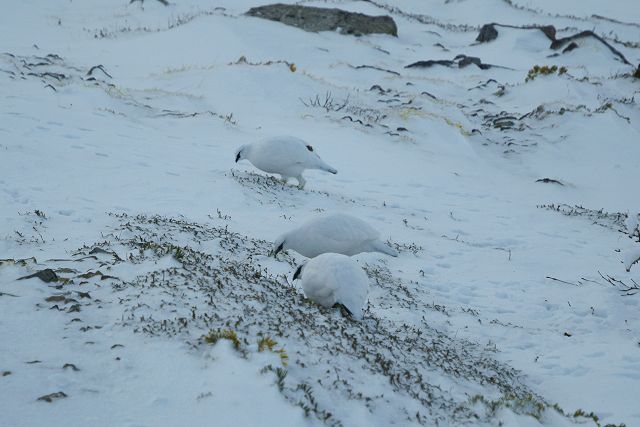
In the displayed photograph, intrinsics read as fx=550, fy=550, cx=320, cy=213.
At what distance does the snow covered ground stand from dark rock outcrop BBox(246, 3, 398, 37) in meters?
10.6

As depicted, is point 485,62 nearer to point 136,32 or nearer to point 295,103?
point 295,103

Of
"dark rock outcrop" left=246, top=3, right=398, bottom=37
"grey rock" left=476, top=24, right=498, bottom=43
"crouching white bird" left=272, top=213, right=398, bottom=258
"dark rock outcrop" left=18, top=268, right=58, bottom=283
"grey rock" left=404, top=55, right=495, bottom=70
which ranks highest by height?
"dark rock outcrop" left=18, top=268, right=58, bottom=283

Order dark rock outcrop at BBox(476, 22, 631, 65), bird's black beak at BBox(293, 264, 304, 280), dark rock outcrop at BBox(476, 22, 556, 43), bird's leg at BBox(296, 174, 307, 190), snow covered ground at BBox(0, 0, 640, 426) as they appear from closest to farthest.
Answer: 1. snow covered ground at BBox(0, 0, 640, 426)
2. bird's black beak at BBox(293, 264, 304, 280)
3. bird's leg at BBox(296, 174, 307, 190)
4. dark rock outcrop at BBox(476, 22, 631, 65)
5. dark rock outcrop at BBox(476, 22, 556, 43)

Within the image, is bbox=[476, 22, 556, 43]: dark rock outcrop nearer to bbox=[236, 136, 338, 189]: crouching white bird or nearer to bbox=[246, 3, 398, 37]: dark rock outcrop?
bbox=[246, 3, 398, 37]: dark rock outcrop

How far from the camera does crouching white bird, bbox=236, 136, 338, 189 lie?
9031mm

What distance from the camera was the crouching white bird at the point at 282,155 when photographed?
903 cm

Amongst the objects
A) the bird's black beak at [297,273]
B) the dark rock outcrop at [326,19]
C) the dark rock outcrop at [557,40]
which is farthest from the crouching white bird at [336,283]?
the dark rock outcrop at [557,40]

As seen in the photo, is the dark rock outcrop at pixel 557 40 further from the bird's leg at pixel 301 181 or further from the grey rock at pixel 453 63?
the bird's leg at pixel 301 181

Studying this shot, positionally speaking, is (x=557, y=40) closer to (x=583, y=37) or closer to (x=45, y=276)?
(x=583, y=37)

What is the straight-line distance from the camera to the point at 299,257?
6777 millimetres

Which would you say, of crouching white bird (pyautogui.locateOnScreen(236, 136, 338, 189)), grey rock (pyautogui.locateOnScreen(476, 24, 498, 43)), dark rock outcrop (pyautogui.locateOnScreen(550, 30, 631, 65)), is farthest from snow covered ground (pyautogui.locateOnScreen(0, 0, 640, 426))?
grey rock (pyautogui.locateOnScreen(476, 24, 498, 43))

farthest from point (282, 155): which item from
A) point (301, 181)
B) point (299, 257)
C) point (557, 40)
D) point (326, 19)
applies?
point (557, 40)

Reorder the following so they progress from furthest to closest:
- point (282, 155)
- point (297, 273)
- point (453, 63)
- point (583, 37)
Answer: point (583, 37), point (453, 63), point (282, 155), point (297, 273)

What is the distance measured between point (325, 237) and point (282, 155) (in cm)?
337
